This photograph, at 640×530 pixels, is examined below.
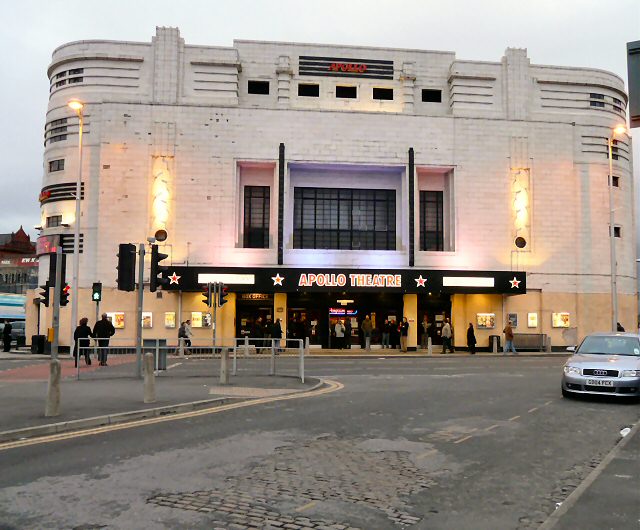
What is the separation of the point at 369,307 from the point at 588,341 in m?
23.0

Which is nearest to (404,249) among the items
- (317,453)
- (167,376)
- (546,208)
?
(546,208)

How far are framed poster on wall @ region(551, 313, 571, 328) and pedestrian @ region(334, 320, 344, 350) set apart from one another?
1285cm

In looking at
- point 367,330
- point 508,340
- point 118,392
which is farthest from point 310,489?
point 508,340

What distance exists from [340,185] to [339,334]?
930cm

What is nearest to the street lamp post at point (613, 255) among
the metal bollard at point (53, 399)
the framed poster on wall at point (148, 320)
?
the framed poster on wall at point (148, 320)

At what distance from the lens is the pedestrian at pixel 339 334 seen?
36031 mm

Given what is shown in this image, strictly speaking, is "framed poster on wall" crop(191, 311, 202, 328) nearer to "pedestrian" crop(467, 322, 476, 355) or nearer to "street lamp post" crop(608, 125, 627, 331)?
"pedestrian" crop(467, 322, 476, 355)

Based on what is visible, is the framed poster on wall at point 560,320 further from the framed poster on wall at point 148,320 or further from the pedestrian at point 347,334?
the framed poster on wall at point 148,320

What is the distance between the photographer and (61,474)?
6844 millimetres

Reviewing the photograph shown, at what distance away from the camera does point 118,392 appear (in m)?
13.9

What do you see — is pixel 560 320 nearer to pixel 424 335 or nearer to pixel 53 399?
pixel 424 335

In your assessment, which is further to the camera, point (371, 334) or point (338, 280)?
point (371, 334)

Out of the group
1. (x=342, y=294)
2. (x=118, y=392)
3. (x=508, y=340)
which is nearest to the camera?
(x=118, y=392)

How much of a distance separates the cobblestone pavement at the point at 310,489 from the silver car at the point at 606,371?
6.59 m
